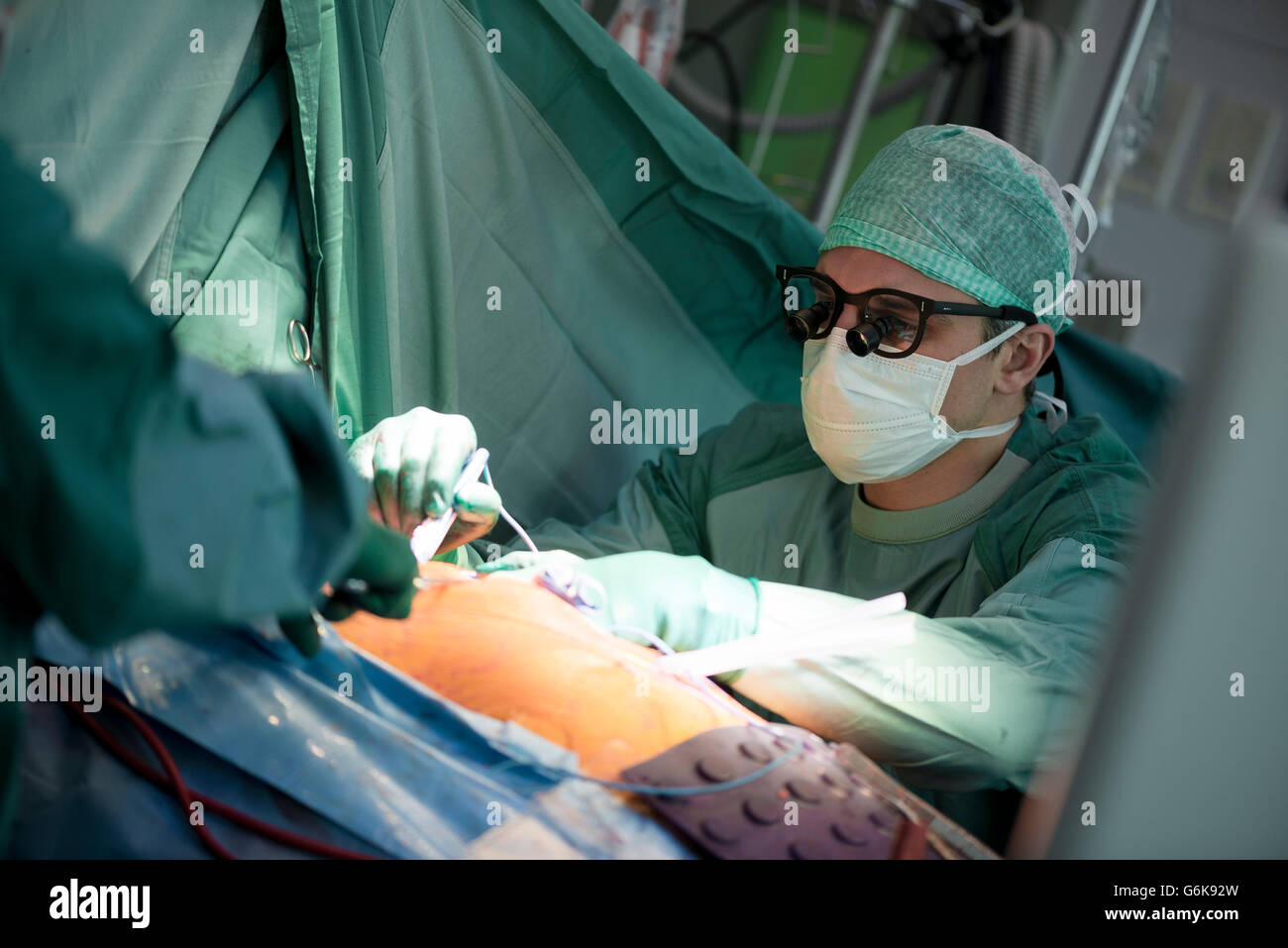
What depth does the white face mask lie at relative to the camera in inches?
55.9

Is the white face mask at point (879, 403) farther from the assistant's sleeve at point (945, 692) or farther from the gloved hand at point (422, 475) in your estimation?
→ the gloved hand at point (422, 475)

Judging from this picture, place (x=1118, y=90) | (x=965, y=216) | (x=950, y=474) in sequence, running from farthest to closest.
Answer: (x=1118, y=90)
(x=950, y=474)
(x=965, y=216)

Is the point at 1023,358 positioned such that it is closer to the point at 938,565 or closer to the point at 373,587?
the point at 938,565

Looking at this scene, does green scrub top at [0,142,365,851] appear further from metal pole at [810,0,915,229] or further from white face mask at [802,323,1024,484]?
metal pole at [810,0,915,229]

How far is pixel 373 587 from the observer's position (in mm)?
767

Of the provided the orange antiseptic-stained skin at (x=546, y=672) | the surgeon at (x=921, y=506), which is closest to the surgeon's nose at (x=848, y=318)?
the surgeon at (x=921, y=506)

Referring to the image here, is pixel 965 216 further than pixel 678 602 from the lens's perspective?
Yes

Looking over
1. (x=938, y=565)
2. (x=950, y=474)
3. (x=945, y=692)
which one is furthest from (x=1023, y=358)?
(x=945, y=692)

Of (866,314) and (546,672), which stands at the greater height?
(866,314)

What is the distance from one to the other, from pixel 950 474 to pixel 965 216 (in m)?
0.35

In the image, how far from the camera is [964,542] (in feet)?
4.83

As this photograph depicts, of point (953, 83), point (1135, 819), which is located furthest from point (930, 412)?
point (953, 83)

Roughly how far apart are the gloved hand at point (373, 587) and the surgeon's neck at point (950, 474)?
0.93 m
